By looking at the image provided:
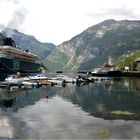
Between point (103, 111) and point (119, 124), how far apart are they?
16251mm

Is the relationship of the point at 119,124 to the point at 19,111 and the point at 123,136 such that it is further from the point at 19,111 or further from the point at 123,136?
the point at 19,111

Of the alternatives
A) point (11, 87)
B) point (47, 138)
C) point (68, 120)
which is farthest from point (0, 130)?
point (11, 87)

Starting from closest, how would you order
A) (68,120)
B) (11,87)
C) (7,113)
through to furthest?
(68,120), (7,113), (11,87)

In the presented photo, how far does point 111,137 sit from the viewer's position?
47.4m

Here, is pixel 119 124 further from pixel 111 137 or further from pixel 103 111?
pixel 103 111

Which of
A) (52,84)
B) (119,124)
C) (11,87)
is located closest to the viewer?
(119,124)

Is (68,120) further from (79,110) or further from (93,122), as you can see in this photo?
(79,110)

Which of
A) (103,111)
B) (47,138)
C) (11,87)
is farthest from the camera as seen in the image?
(11,87)

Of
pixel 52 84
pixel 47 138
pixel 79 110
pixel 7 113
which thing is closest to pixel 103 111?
pixel 79 110

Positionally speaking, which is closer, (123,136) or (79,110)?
(123,136)

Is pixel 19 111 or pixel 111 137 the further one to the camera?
pixel 19 111

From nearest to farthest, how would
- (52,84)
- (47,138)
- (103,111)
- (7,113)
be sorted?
1. (47,138)
2. (7,113)
3. (103,111)
4. (52,84)

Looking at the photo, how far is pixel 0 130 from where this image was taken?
2016 inches

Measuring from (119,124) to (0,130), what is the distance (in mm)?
18246
